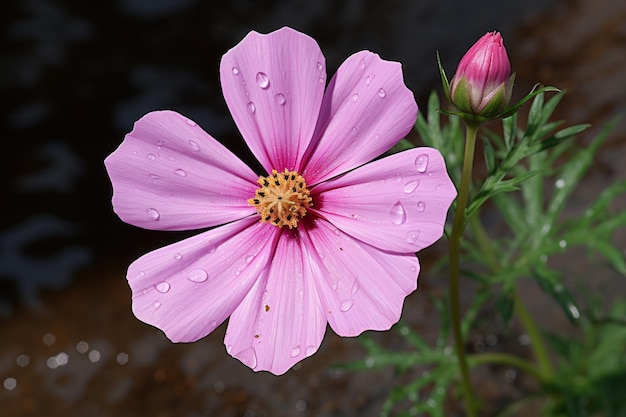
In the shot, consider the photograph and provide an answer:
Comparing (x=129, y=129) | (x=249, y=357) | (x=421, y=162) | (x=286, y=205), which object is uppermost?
(x=421, y=162)

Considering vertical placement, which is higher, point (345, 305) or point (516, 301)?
point (345, 305)

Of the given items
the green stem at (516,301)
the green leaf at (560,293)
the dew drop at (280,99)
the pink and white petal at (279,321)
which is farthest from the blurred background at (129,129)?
the dew drop at (280,99)

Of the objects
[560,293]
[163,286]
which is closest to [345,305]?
[163,286]

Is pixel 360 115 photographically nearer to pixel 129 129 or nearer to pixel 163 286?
pixel 163 286

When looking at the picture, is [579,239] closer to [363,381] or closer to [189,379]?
[363,381]

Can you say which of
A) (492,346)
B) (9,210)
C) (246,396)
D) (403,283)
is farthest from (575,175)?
(9,210)
